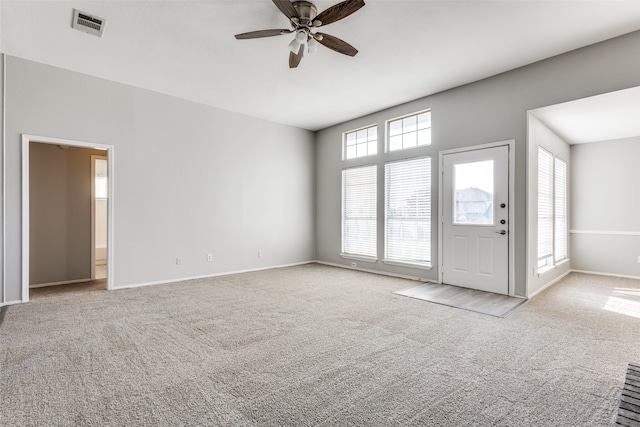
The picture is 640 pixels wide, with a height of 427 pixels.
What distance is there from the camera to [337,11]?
2752mm

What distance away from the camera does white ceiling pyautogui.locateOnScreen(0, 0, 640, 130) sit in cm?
302

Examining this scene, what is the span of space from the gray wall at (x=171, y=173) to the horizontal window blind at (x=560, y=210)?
4.99 metres

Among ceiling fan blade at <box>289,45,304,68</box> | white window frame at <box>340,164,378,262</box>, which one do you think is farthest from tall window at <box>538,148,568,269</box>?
ceiling fan blade at <box>289,45,304,68</box>

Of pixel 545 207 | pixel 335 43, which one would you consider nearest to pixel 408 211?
pixel 545 207

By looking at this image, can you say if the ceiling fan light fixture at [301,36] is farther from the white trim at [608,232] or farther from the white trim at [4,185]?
the white trim at [608,232]

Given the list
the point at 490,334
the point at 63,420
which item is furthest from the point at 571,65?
the point at 63,420

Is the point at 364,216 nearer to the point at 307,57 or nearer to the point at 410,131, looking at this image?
the point at 410,131

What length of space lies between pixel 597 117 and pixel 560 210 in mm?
1947

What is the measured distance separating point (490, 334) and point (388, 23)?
10.9 ft

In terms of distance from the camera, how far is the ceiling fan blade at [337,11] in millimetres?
2617

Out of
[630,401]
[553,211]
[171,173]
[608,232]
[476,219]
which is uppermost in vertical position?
[171,173]

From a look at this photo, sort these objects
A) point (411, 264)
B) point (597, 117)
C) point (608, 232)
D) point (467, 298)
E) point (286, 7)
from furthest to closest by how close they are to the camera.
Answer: point (608, 232), point (411, 264), point (597, 117), point (467, 298), point (286, 7)

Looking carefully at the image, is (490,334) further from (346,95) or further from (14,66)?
(14,66)

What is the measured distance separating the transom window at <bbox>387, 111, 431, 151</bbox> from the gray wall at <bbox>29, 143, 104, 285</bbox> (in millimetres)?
5596
